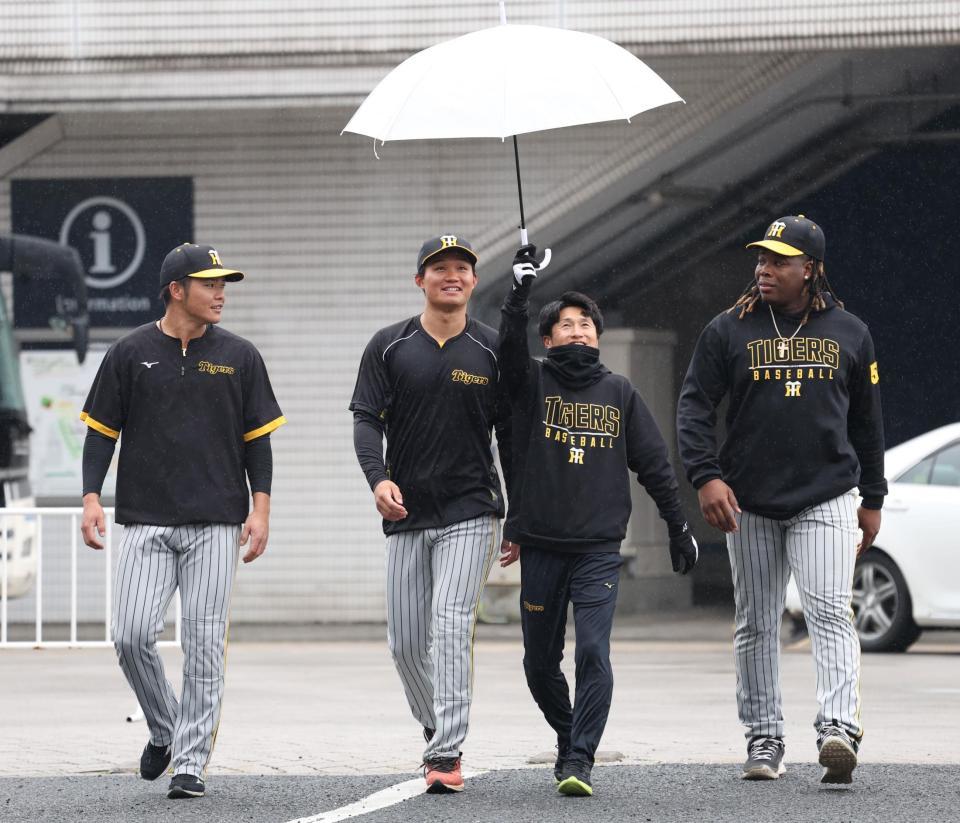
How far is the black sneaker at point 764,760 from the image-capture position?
6.74 meters

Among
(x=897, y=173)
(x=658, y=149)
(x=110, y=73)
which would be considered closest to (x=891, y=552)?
(x=658, y=149)

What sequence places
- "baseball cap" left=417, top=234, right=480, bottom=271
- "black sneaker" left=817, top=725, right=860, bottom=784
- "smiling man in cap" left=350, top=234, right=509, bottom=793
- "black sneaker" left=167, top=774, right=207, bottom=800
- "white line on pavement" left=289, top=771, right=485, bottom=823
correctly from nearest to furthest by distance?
"white line on pavement" left=289, top=771, right=485, bottom=823 < "black sneaker" left=817, top=725, right=860, bottom=784 < "black sneaker" left=167, top=774, right=207, bottom=800 < "smiling man in cap" left=350, top=234, right=509, bottom=793 < "baseball cap" left=417, top=234, right=480, bottom=271

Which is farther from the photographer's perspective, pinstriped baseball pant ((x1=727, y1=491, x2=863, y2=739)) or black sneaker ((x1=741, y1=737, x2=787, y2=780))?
black sneaker ((x1=741, y1=737, x2=787, y2=780))

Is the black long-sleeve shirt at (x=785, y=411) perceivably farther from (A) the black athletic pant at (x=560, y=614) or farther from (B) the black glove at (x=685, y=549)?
(A) the black athletic pant at (x=560, y=614)

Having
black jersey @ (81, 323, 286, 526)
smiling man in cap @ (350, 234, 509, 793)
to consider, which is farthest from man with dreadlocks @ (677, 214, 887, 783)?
black jersey @ (81, 323, 286, 526)

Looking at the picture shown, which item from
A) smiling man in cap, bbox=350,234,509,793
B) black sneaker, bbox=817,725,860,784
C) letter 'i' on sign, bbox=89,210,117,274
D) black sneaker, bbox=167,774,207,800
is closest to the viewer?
black sneaker, bbox=817,725,860,784

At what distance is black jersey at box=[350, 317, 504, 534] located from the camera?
6773mm

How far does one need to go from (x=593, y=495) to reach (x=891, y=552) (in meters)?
6.48

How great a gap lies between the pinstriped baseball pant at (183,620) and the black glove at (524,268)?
1.31 m

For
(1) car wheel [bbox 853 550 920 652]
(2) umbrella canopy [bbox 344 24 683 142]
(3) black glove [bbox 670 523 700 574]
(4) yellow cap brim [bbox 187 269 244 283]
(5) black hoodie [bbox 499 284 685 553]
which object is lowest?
(1) car wheel [bbox 853 550 920 652]

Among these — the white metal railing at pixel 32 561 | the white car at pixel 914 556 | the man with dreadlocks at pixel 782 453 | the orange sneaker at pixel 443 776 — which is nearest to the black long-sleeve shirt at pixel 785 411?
the man with dreadlocks at pixel 782 453

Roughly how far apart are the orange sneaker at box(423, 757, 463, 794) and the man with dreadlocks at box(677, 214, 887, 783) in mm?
1000

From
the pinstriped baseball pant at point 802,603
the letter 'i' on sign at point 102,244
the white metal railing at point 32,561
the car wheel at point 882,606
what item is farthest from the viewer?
the letter 'i' on sign at point 102,244

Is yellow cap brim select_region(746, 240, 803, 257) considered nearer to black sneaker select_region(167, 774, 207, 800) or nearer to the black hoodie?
the black hoodie
